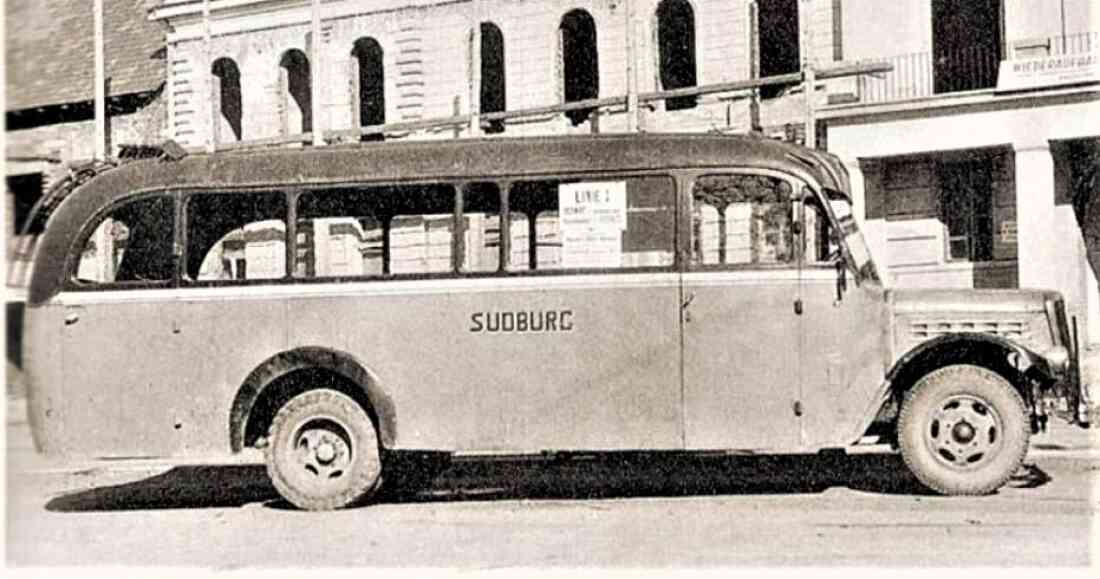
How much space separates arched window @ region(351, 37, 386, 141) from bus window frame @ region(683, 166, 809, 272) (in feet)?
45.1

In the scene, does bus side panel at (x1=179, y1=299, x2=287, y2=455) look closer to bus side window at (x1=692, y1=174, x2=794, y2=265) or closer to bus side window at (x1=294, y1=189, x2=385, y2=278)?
bus side window at (x1=294, y1=189, x2=385, y2=278)

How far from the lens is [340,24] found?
22.8 metres

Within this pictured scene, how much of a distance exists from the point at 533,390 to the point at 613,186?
4.46 ft

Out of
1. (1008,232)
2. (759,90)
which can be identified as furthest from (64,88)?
(1008,232)

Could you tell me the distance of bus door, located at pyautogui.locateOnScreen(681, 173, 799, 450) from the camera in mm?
9734

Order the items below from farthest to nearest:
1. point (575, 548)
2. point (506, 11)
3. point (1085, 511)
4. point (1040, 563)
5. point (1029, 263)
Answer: point (506, 11)
point (1029, 263)
point (1085, 511)
point (575, 548)
point (1040, 563)

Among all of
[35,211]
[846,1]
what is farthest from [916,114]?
[35,211]

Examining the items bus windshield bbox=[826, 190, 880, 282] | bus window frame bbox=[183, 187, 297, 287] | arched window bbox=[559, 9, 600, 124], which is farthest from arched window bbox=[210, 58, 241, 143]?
bus windshield bbox=[826, 190, 880, 282]

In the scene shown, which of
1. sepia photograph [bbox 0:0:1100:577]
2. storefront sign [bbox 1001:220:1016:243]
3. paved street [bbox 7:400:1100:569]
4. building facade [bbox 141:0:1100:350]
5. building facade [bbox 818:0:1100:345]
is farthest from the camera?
storefront sign [bbox 1001:220:1016:243]

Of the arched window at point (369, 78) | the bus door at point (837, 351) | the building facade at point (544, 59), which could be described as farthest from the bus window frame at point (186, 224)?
the arched window at point (369, 78)

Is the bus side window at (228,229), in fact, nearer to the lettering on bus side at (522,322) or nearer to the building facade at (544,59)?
the lettering on bus side at (522,322)

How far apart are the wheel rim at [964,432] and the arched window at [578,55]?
15264 millimetres

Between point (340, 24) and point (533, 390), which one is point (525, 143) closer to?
point (533, 390)

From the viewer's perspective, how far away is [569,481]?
11414mm
